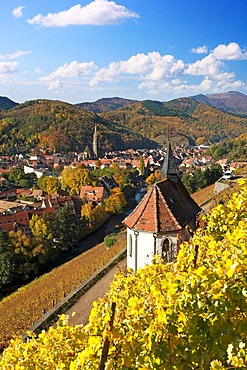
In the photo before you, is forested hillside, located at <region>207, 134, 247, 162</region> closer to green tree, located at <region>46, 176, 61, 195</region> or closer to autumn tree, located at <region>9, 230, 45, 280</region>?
green tree, located at <region>46, 176, 61, 195</region>

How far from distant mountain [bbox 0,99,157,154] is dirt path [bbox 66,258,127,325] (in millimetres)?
103145

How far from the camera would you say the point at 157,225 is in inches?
659

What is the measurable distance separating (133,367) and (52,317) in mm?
12799

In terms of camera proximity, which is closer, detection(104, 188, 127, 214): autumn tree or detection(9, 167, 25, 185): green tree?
detection(104, 188, 127, 214): autumn tree

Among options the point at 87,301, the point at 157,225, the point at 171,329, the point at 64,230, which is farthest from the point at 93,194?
the point at 171,329

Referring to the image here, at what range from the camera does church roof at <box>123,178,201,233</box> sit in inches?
663

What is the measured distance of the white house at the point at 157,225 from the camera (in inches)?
662

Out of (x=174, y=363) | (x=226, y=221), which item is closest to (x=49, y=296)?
(x=226, y=221)

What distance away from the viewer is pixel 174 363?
372cm

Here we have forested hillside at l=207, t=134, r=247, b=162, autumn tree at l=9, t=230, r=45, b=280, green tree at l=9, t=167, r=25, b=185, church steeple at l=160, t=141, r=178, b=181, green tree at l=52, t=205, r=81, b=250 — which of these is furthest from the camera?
forested hillside at l=207, t=134, r=247, b=162

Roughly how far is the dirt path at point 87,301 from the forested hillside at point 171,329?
35.4 ft

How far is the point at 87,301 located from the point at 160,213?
18.2 feet

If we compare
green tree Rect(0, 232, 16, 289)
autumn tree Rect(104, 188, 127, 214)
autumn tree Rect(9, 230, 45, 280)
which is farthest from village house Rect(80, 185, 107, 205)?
green tree Rect(0, 232, 16, 289)

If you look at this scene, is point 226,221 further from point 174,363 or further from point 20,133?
point 20,133
